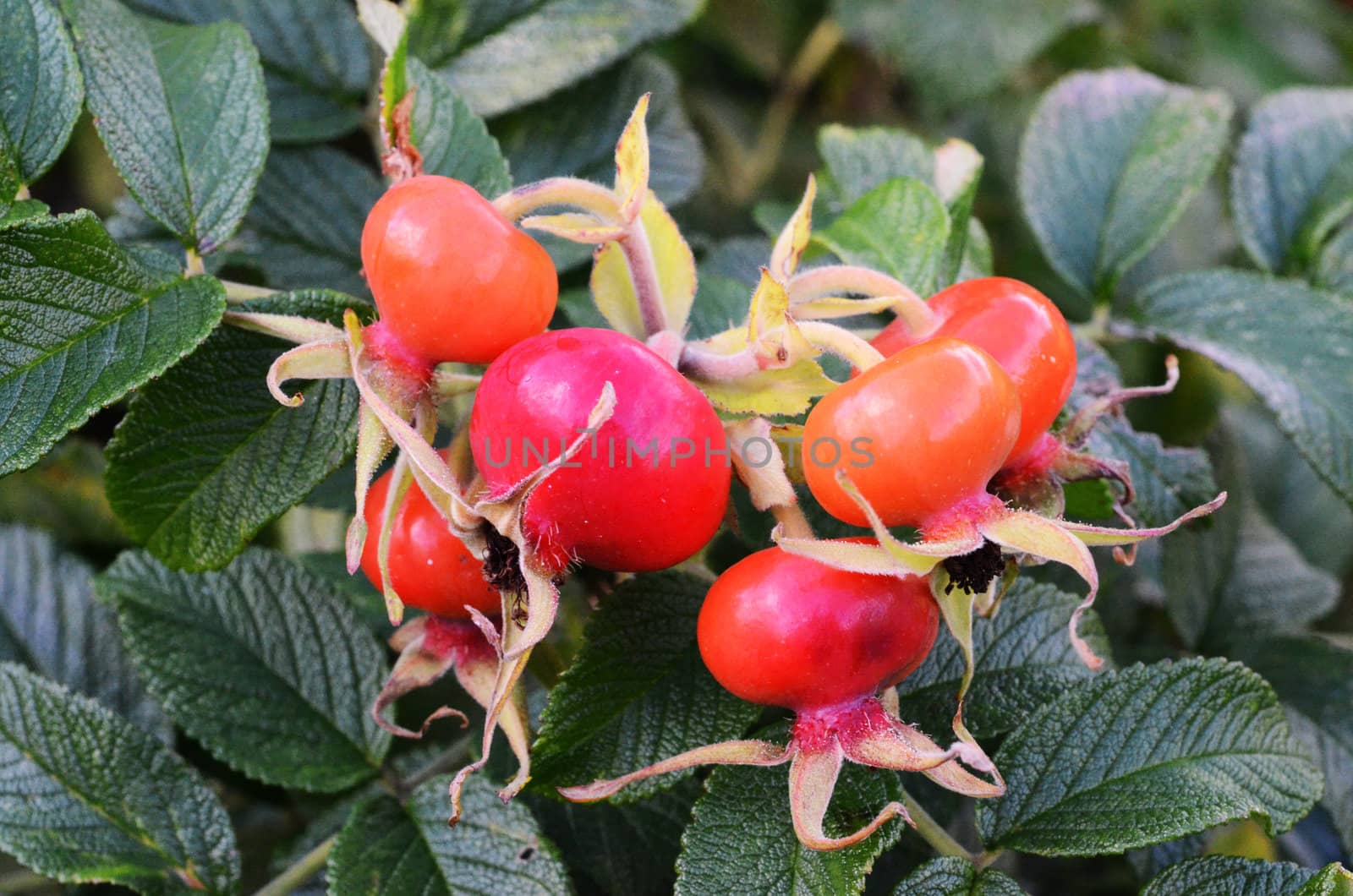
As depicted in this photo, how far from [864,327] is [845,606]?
95 centimetres

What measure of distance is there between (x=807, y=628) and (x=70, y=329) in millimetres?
810

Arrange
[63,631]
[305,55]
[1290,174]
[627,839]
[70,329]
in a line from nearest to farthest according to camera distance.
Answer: [70,329], [627,839], [63,631], [305,55], [1290,174]

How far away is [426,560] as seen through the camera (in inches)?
44.4

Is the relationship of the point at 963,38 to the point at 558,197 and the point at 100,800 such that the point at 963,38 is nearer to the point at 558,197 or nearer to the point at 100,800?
the point at 558,197

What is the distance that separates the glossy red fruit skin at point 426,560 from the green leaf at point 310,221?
66 centimetres

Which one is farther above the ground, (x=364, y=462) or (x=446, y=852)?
(x=364, y=462)

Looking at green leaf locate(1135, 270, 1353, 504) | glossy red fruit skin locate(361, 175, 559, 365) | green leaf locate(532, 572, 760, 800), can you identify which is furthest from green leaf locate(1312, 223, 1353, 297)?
glossy red fruit skin locate(361, 175, 559, 365)

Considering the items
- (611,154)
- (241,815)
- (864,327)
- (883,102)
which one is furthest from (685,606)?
(883,102)

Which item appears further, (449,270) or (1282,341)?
(1282,341)

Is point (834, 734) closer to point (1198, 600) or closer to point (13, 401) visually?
point (13, 401)

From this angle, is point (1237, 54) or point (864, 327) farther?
point (1237, 54)

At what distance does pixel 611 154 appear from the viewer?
6.17 feet

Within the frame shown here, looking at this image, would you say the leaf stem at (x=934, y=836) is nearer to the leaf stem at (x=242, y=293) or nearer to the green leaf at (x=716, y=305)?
the green leaf at (x=716, y=305)

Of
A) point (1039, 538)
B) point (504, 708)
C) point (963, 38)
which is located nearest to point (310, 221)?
point (504, 708)
